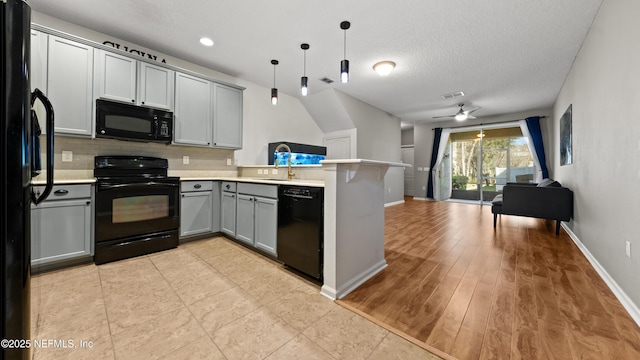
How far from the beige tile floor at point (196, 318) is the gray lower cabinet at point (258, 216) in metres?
0.35

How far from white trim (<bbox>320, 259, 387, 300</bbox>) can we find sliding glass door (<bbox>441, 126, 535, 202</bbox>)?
639 centimetres

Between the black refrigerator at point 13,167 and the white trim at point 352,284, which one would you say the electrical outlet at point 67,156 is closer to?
the black refrigerator at point 13,167

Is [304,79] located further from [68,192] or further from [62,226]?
[62,226]

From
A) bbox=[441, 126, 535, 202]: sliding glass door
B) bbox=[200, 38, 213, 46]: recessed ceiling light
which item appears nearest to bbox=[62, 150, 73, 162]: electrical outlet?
bbox=[200, 38, 213, 46]: recessed ceiling light

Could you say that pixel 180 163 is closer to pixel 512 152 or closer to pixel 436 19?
pixel 436 19

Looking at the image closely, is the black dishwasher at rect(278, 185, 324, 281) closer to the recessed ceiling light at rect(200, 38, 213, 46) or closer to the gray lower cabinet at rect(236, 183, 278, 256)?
the gray lower cabinet at rect(236, 183, 278, 256)

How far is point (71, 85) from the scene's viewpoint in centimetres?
251

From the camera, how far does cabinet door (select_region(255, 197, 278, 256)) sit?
8.01ft

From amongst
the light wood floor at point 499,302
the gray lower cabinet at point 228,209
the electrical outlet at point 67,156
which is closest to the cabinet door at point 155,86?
the electrical outlet at point 67,156

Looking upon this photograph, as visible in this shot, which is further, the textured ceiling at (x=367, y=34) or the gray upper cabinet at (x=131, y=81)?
the gray upper cabinet at (x=131, y=81)

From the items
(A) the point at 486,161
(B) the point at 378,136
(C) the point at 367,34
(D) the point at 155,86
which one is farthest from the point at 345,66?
(A) the point at 486,161

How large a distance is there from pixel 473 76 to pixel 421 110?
2.32 m

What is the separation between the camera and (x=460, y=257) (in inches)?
107

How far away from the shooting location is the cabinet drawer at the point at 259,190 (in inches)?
95.4
